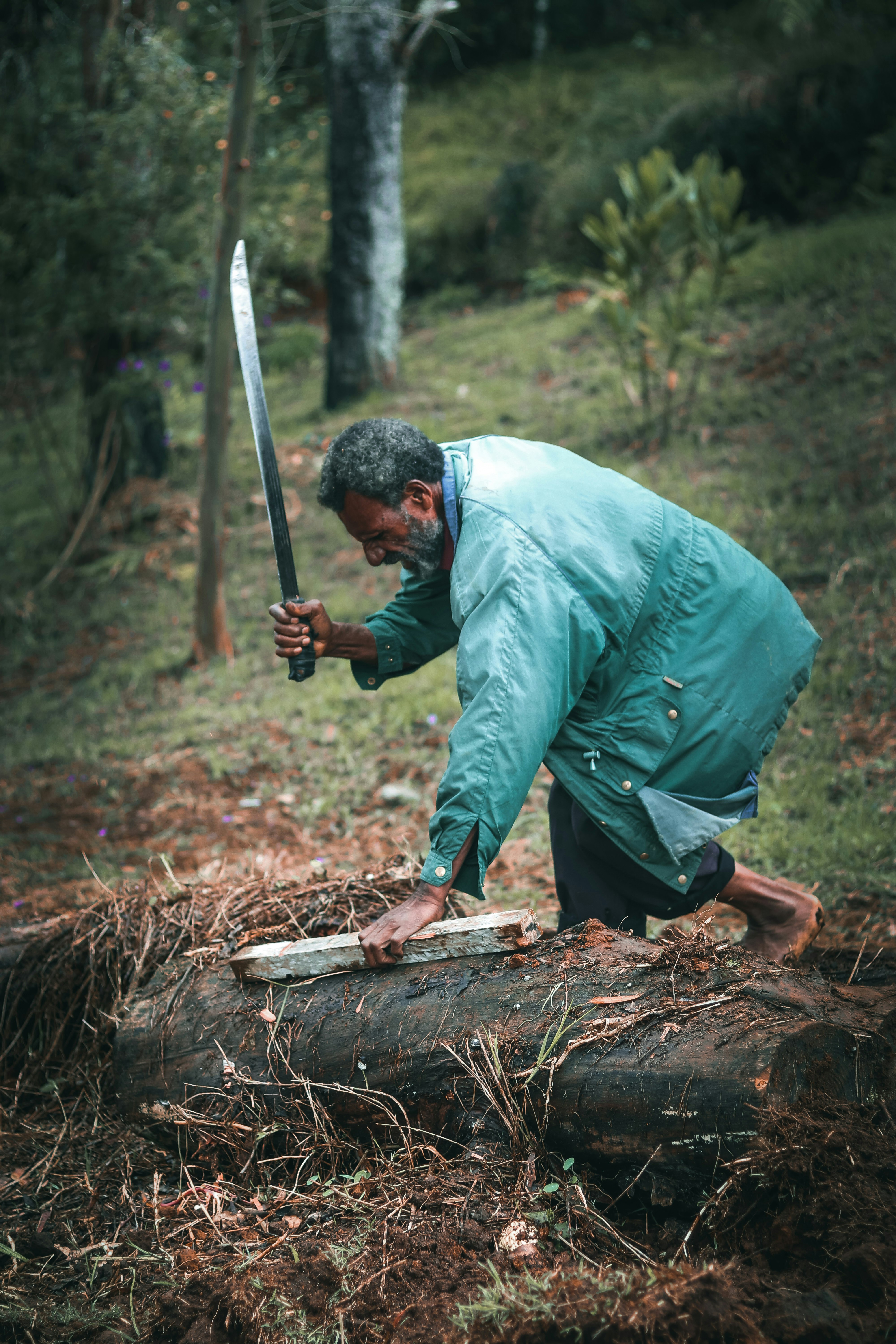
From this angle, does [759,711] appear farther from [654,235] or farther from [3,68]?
[3,68]

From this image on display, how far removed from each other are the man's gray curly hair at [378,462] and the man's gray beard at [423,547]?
8 centimetres

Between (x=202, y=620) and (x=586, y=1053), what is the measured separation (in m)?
5.13

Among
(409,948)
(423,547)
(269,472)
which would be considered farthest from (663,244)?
(409,948)

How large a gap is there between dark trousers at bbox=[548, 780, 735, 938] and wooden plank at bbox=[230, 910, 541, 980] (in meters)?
0.29

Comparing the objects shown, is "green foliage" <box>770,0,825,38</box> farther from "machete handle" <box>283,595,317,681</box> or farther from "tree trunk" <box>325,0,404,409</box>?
"machete handle" <box>283,595,317,681</box>

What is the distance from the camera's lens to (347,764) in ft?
16.9

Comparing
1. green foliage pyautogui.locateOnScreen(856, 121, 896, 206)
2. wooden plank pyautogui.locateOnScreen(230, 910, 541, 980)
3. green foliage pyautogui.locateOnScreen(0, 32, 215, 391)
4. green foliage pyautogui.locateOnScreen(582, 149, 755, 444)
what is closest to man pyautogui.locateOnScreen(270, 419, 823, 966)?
wooden plank pyautogui.locateOnScreen(230, 910, 541, 980)

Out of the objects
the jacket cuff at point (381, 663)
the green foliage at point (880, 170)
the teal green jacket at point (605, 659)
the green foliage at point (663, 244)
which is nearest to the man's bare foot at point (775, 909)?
the teal green jacket at point (605, 659)

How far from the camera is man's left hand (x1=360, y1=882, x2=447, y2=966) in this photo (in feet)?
7.06

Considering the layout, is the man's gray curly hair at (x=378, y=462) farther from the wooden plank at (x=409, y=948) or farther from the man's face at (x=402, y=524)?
the wooden plank at (x=409, y=948)

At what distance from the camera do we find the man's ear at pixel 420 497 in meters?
2.40

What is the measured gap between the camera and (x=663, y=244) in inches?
307

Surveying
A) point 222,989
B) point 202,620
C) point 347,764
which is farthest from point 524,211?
point 222,989

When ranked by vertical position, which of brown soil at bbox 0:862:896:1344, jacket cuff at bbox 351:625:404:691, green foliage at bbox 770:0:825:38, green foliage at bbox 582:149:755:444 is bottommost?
brown soil at bbox 0:862:896:1344
